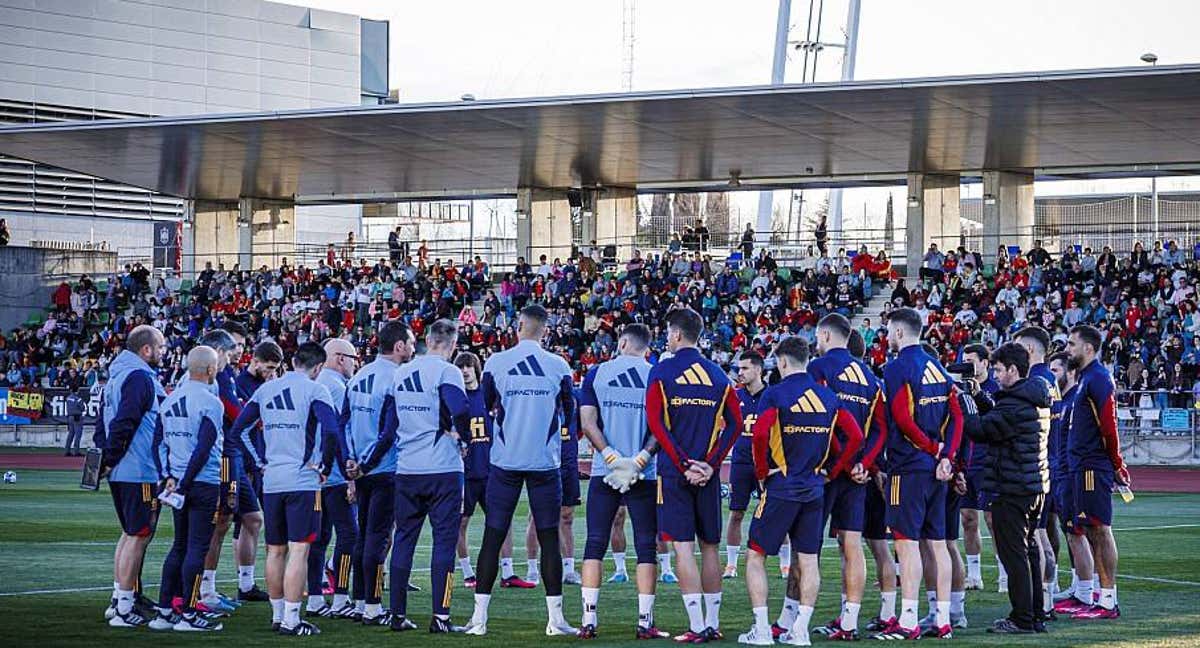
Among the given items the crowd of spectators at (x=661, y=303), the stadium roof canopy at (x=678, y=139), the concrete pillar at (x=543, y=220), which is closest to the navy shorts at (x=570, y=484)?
the crowd of spectators at (x=661, y=303)

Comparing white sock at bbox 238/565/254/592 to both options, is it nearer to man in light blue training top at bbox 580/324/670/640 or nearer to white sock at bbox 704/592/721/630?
man in light blue training top at bbox 580/324/670/640

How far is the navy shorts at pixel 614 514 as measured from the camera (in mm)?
10742

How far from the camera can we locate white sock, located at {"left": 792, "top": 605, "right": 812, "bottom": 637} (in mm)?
10297

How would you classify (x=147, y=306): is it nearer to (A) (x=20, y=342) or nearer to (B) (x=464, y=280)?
(A) (x=20, y=342)

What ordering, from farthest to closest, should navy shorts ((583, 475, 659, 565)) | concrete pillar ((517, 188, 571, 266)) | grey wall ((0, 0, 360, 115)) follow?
grey wall ((0, 0, 360, 115))
concrete pillar ((517, 188, 571, 266))
navy shorts ((583, 475, 659, 565))

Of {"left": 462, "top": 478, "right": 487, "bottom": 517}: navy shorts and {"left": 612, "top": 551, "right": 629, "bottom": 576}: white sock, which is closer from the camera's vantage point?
{"left": 462, "top": 478, "right": 487, "bottom": 517}: navy shorts

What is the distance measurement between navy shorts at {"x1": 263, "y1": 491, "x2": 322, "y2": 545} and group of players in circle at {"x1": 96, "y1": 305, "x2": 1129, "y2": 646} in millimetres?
15

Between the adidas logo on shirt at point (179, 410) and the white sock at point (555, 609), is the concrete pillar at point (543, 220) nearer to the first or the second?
the adidas logo on shirt at point (179, 410)

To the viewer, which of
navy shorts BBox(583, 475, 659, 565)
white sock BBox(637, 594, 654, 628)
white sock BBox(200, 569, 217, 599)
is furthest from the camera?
white sock BBox(200, 569, 217, 599)

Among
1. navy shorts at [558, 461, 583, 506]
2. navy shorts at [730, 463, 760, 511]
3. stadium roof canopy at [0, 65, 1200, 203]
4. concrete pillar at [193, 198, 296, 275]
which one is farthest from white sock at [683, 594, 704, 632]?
concrete pillar at [193, 198, 296, 275]

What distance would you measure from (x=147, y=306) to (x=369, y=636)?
37726 mm

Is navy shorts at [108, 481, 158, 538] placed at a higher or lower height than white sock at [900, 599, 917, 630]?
higher

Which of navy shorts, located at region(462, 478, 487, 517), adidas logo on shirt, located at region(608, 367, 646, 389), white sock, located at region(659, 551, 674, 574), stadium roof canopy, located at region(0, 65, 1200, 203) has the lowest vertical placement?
white sock, located at region(659, 551, 674, 574)

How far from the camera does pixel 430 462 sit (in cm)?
1105
